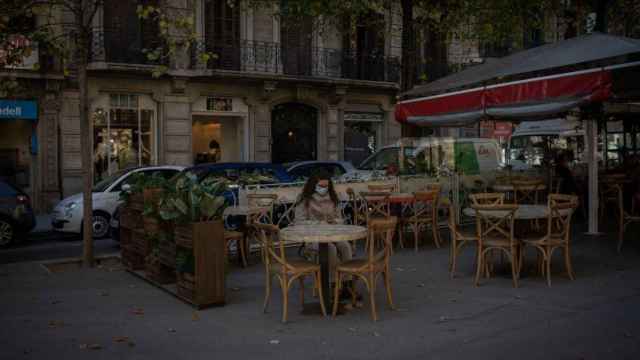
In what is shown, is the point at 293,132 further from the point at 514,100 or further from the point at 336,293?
the point at 336,293

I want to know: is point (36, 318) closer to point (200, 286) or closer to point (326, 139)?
point (200, 286)

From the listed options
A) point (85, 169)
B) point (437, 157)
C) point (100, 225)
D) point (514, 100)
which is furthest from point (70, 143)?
point (514, 100)

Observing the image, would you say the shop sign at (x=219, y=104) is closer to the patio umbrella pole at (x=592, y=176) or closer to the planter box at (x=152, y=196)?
the patio umbrella pole at (x=592, y=176)

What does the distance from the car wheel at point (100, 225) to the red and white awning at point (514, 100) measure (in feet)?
22.4

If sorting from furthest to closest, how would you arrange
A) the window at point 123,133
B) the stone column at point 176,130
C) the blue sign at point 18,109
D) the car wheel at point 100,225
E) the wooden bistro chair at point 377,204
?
the stone column at point 176,130 < the window at point 123,133 < the blue sign at point 18,109 < the car wheel at point 100,225 < the wooden bistro chair at point 377,204

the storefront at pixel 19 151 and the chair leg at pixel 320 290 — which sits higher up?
the storefront at pixel 19 151

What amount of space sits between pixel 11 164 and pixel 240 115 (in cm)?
760

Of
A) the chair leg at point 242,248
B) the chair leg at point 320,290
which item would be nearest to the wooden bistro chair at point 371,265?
the chair leg at point 320,290

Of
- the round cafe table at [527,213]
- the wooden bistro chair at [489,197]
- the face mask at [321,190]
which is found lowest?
the round cafe table at [527,213]

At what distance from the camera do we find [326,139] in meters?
24.7

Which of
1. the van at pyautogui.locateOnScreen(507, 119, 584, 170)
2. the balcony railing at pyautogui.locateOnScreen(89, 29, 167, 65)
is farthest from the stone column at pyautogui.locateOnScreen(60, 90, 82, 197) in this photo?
the van at pyautogui.locateOnScreen(507, 119, 584, 170)

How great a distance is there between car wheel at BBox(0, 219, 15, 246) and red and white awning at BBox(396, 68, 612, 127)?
8.06m

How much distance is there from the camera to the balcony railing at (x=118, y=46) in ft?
64.6

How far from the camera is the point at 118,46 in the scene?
20078 mm
